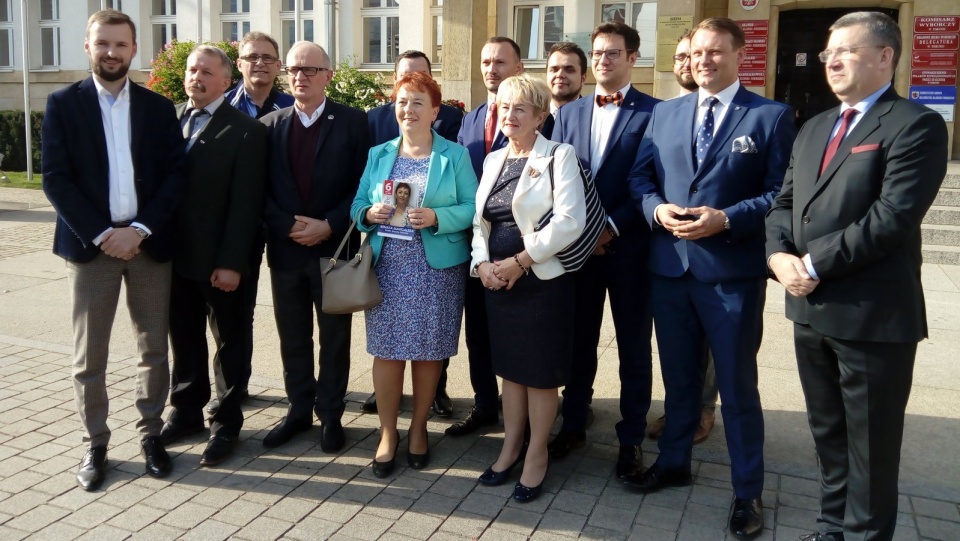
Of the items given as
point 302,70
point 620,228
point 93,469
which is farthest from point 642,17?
point 93,469

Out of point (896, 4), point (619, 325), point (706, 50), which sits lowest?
point (619, 325)

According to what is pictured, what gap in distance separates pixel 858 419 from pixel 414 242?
7.23 ft

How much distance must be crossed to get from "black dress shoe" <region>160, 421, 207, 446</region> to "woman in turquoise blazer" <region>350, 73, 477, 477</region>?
46.9 inches

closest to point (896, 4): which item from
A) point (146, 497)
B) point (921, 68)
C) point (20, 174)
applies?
point (921, 68)

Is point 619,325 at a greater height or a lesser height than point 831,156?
lesser

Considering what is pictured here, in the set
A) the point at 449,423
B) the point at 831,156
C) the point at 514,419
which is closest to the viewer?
the point at 831,156

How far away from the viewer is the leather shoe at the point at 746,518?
11.9ft

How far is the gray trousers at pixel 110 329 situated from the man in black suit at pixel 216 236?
0.69 ft

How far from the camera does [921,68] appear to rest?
12.8 metres

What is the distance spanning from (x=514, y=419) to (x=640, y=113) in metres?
1.72

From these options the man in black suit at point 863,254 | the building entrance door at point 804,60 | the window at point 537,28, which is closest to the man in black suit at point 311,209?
Result: the man in black suit at point 863,254

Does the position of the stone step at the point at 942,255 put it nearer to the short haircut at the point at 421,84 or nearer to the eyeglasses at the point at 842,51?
the eyeglasses at the point at 842,51

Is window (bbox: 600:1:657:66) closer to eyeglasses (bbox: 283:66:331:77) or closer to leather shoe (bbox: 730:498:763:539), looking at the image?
eyeglasses (bbox: 283:66:331:77)

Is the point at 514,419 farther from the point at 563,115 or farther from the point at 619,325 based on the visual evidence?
the point at 563,115
